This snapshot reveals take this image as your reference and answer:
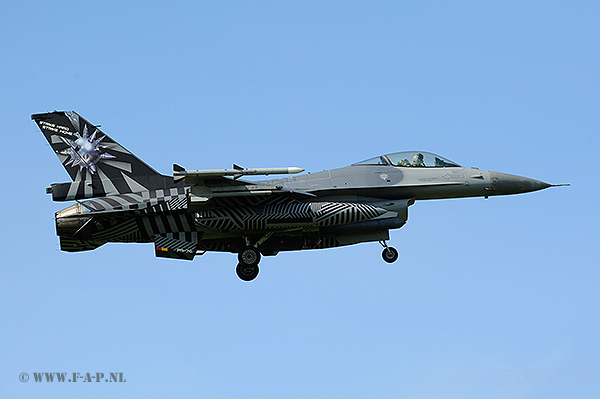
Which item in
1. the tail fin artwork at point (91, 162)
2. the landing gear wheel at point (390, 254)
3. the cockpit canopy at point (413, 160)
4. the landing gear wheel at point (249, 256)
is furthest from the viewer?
the landing gear wheel at point (390, 254)

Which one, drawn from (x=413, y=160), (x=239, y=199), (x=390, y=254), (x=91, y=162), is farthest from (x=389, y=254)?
(x=91, y=162)

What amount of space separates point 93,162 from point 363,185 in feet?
25.5

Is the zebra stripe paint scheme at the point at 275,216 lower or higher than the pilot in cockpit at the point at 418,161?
lower

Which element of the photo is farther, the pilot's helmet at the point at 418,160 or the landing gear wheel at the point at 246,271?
the pilot's helmet at the point at 418,160

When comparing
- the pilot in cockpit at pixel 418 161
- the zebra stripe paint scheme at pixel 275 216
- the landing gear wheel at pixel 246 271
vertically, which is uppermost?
the pilot in cockpit at pixel 418 161

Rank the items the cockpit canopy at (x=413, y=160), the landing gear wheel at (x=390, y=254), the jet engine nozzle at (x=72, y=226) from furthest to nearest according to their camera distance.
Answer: the landing gear wheel at (x=390, y=254) → the cockpit canopy at (x=413, y=160) → the jet engine nozzle at (x=72, y=226)

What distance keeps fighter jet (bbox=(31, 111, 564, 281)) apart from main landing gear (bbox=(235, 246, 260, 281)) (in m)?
0.03

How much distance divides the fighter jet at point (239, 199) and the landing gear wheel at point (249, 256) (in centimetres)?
3

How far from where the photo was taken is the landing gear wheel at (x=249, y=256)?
64.5ft

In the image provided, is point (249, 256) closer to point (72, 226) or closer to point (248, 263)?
point (248, 263)

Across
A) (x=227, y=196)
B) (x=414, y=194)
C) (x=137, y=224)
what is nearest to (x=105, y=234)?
(x=137, y=224)

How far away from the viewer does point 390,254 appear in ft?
67.2

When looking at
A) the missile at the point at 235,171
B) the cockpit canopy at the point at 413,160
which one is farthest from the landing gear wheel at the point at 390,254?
the missile at the point at 235,171

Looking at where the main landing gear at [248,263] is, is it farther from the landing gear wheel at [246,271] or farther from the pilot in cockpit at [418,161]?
the pilot in cockpit at [418,161]
